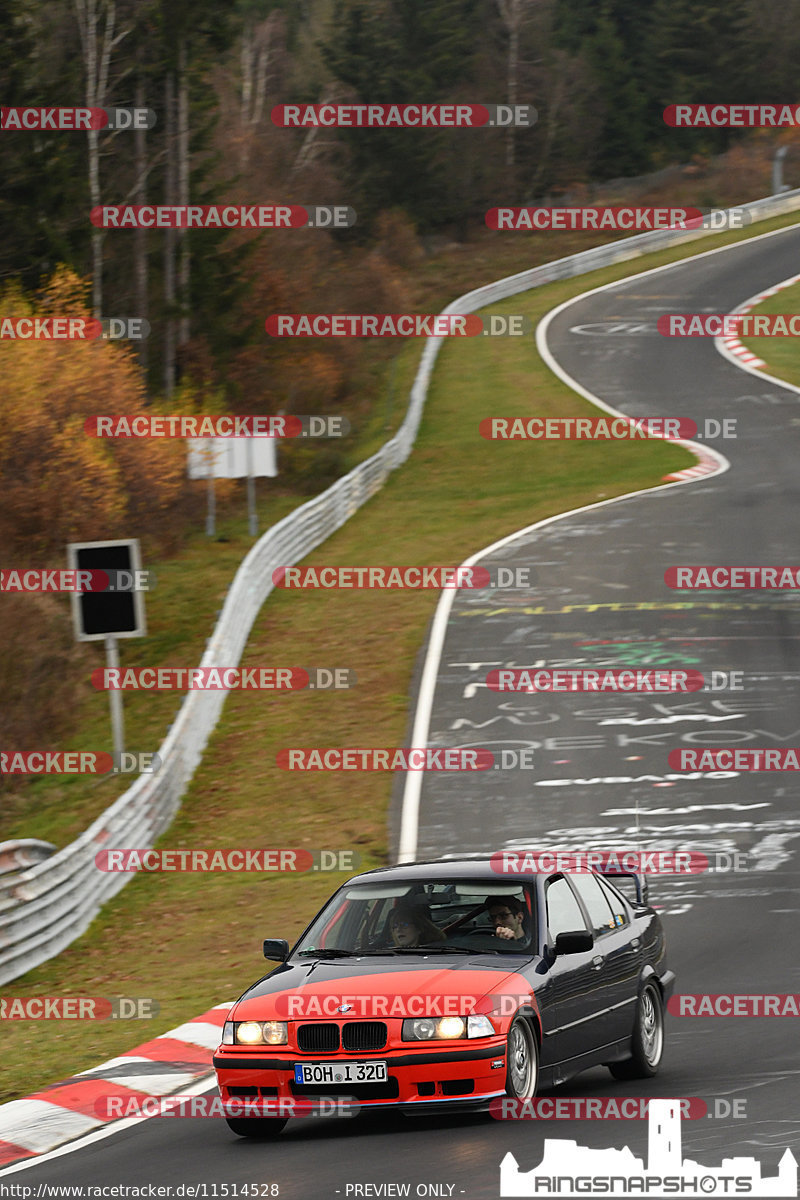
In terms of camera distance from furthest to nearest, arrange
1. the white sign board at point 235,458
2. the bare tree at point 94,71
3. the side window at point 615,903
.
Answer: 1. the bare tree at point 94,71
2. the white sign board at point 235,458
3. the side window at point 615,903

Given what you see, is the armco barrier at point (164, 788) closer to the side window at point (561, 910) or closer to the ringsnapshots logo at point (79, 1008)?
the ringsnapshots logo at point (79, 1008)

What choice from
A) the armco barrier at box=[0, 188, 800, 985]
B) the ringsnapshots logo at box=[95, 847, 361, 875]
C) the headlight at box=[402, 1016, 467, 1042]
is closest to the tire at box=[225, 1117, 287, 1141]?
the headlight at box=[402, 1016, 467, 1042]

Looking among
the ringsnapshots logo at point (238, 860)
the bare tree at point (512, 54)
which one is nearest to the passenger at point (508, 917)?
the ringsnapshots logo at point (238, 860)

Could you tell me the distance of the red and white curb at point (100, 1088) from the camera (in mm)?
8867

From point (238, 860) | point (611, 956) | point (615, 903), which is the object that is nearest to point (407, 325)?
point (238, 860)

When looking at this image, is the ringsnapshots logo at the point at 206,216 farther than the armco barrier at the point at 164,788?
Yes

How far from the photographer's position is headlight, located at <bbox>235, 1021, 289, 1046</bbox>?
833 centimetres

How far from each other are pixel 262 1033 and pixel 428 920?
1.22 metres

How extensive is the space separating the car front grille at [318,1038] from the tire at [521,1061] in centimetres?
83

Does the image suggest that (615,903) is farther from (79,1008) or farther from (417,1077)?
(79,1008)

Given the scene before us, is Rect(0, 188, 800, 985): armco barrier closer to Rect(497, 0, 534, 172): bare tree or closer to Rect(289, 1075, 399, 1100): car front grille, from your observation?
Rect(289, 1075, 399, 1100): car front grille

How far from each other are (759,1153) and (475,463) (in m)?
36.2

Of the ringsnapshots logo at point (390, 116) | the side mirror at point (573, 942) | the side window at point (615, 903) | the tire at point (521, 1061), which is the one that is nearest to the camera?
the tire at point (521, 1061)

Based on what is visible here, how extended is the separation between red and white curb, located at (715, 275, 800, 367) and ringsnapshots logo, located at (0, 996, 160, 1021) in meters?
39.6
